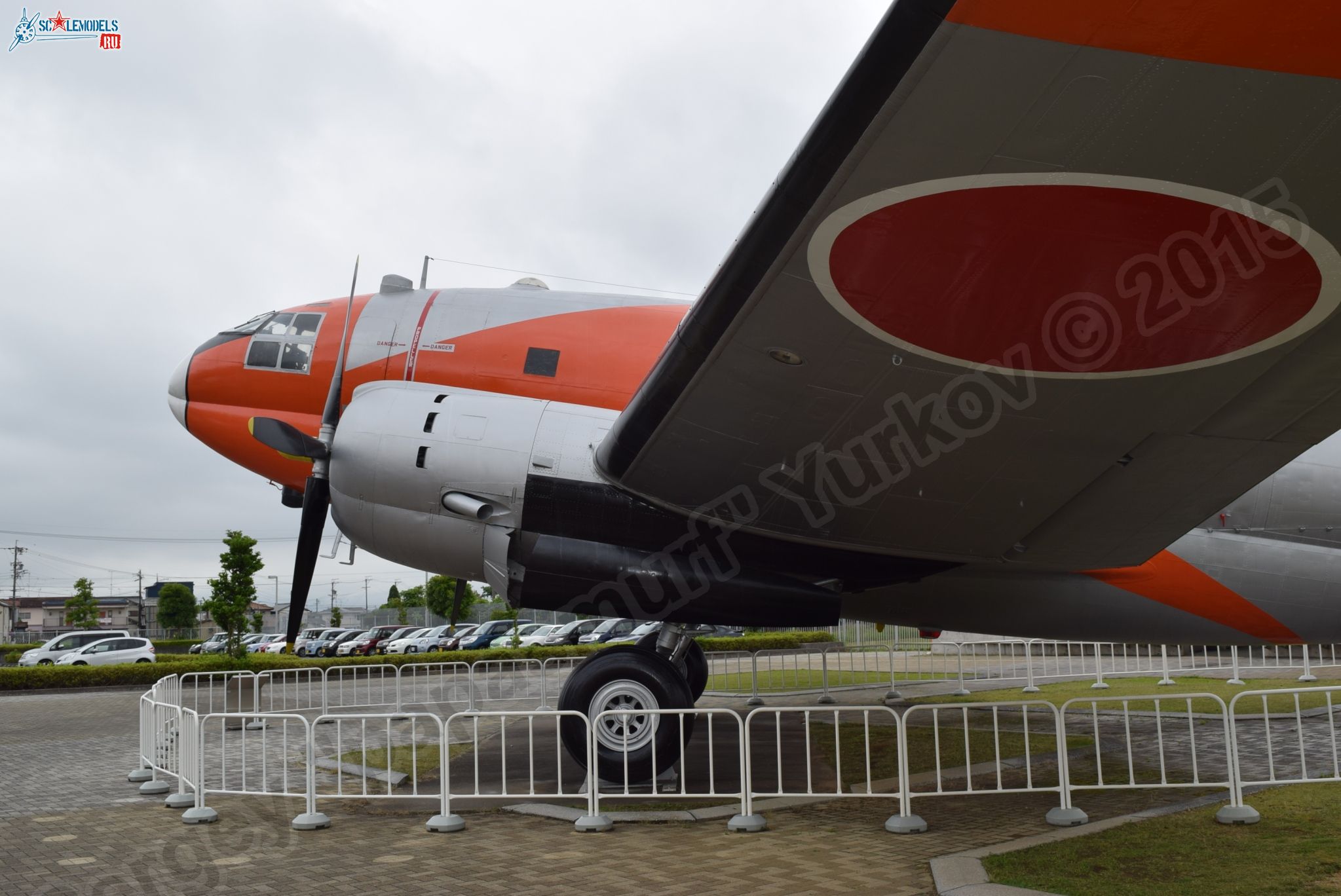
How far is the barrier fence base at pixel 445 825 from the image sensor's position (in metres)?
7.22

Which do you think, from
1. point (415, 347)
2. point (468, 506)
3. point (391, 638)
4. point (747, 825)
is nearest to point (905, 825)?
point (747, 825)

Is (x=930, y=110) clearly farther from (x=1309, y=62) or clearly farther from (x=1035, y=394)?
(x=1035, y=394)

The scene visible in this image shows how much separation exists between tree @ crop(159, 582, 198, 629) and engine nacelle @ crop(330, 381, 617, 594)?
2879 inches

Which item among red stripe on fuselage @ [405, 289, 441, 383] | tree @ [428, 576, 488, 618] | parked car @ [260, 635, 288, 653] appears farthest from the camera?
tree @ [428, 576, 488, 618]

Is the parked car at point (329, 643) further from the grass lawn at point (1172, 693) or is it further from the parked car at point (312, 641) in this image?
the grass lawn at point (1172, 693)

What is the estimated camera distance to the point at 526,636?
4406 centimetres

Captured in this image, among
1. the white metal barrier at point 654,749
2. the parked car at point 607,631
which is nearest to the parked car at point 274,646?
the parked car at point 607,631

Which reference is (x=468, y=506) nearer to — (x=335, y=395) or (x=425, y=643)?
(x=335, y=395)

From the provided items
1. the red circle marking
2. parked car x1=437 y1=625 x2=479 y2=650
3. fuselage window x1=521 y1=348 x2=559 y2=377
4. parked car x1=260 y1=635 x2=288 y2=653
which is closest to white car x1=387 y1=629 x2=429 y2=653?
parked car x1=437 y1=625 x2=479 y2=650

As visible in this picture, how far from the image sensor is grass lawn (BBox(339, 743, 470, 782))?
10320 millimetres

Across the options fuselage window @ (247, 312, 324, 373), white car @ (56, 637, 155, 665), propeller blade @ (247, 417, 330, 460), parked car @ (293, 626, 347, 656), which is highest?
fuselage window @ (247, 312, 324, 373)

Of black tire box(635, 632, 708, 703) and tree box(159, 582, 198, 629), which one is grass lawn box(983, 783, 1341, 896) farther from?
tree box(159, 582, 198, 629)

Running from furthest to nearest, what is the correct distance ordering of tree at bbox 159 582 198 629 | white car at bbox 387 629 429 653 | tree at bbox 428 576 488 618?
tree at bbox 159 582 198 629
tree at bbox 428 576 488 618
white car at bbox 387 629 429 653

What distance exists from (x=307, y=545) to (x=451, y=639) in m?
31.3
